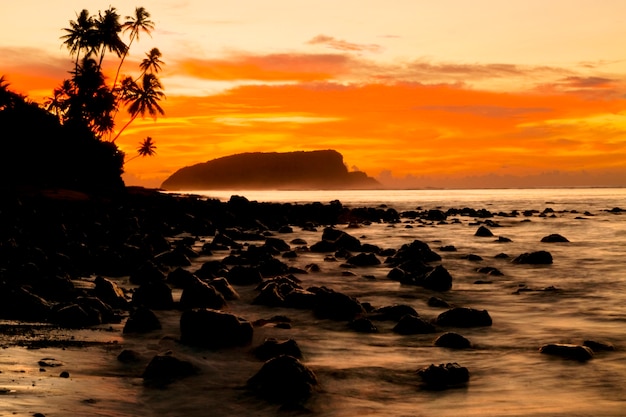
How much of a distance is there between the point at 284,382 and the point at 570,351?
3.01 metres

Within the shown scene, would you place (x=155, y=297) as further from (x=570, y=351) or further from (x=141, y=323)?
(x=570, y=351)

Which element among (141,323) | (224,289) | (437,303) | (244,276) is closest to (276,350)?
(141,323)

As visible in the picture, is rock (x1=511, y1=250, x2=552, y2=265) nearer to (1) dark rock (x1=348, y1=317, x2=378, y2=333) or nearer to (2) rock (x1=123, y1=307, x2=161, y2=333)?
(1) dark rock (x1=348, y1=317, x2=378, y2=333)

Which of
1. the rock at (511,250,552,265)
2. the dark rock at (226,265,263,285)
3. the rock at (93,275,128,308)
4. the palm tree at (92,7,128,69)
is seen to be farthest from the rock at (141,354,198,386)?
the palm tree at (92,7,128,69)

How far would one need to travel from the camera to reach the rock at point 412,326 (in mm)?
7262

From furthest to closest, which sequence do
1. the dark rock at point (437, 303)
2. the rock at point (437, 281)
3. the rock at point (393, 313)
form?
the rock at point (437, 281) → the dark rock at point (437, 303) → the rock at point (393, 313)

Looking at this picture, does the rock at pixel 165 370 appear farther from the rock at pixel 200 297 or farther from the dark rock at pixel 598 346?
the dark rock at pixel 598 346

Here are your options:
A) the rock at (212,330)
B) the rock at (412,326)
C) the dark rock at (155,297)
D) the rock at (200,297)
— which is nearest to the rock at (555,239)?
the rock at (412,326)

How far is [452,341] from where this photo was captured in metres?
6.64

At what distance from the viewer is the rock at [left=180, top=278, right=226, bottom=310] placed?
27.5ft

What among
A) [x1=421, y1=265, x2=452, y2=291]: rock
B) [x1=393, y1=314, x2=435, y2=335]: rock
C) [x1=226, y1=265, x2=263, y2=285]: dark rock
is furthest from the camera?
[x1=421, y1=265, x2=452, y2=291]: rock

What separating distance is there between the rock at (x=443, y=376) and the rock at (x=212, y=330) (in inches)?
80.3

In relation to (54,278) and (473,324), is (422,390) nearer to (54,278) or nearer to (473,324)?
(473,324)

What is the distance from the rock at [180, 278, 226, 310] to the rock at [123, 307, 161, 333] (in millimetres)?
1201
